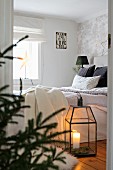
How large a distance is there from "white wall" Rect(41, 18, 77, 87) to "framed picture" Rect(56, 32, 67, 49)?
2.9 inches

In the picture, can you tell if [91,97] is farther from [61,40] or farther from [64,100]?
[61,40]

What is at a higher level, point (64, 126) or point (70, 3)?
point (70, 3)

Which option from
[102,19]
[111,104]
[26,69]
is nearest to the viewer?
[111,104]

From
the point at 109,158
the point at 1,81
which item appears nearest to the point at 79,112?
the point at 109,158

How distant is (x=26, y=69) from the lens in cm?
585

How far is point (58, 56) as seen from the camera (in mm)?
6102

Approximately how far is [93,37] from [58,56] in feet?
3.16

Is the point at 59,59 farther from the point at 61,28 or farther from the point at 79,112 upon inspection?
the point at 79,112

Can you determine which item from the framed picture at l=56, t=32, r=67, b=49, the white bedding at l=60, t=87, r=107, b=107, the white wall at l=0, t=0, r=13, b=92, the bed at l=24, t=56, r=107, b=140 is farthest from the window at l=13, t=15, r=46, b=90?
the white wall at l=0, t=0, r=13, b=92

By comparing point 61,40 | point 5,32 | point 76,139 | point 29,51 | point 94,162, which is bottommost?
point 94,162

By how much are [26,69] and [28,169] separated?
17.3 ft

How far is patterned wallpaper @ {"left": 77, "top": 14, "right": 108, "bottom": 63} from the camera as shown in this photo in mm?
5352

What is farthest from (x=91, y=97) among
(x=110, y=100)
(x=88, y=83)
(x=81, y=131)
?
(x=110, y=100)

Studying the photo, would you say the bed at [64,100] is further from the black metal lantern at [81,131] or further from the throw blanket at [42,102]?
the black metal lantern at [81,131]
